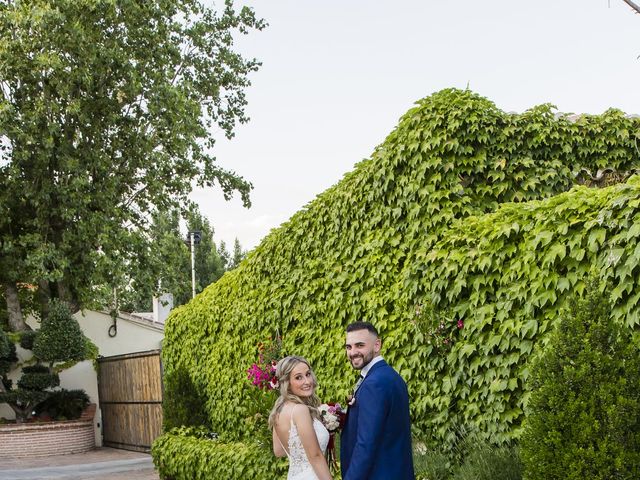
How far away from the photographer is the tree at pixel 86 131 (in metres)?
21.0

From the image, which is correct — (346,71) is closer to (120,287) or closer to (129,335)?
(120,287)

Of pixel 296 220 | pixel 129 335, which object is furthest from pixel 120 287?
pixel 296 220

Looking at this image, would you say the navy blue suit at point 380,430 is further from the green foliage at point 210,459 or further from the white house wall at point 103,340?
the white house wall at point 103,340

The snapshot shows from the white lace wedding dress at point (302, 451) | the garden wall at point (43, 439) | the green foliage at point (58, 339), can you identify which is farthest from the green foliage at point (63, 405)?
the white lace wedding dress at point (302, 451)

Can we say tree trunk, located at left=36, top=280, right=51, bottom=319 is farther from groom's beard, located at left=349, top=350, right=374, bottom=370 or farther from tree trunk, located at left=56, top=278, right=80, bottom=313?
groom's beard, located at left=349, top=350, right=374, bottom=370

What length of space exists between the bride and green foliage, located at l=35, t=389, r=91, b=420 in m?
18.2

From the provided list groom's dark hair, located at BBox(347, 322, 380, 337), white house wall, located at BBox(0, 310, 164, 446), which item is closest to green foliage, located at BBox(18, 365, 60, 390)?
Answer: white house wall, located at BBox(0, 310, 164, 446)

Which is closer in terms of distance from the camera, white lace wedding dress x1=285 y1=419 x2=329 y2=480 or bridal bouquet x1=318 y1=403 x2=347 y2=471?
bridal bouquet x1=318 y1=403 x2=347 y2=471

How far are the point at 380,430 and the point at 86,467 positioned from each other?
14458 mm

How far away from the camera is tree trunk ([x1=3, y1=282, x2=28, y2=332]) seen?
23.6 m

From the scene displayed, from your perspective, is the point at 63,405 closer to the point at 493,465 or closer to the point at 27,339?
the point at 27,339

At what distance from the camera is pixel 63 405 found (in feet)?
72.0

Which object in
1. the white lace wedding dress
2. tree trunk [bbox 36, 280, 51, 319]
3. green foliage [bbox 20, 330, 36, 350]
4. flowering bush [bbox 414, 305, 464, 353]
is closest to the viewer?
the white lace wedding dress

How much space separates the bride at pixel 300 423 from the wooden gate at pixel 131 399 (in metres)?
13.5
